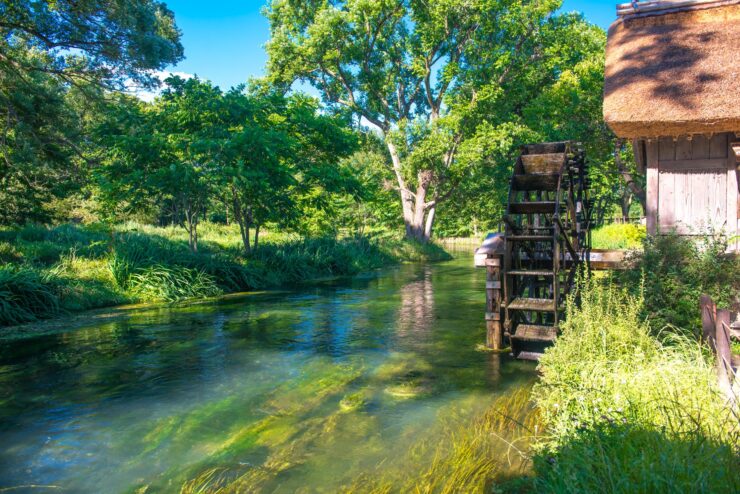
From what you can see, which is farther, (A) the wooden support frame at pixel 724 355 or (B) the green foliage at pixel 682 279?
(B) the green foliage at pixel 682 279

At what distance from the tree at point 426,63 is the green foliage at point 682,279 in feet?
56.7

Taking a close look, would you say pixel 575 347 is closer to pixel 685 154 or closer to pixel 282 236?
pixel 685 154

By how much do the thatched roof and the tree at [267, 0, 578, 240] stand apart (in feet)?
45.9

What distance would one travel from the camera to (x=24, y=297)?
11.0m

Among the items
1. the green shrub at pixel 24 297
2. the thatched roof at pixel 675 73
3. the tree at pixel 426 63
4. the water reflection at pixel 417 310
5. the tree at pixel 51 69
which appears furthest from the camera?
the tree at pixel 426 63

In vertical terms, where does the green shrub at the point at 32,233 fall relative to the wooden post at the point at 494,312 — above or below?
above

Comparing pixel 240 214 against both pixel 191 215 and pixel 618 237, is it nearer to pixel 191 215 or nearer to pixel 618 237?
pixel 191 215

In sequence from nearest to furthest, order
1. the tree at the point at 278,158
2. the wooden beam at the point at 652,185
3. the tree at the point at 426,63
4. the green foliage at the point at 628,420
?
the green foliage at the point at 628,420
the wooden beam at the point at 652,185
the tree at the point at 278,158
the tree at the point at 426,63

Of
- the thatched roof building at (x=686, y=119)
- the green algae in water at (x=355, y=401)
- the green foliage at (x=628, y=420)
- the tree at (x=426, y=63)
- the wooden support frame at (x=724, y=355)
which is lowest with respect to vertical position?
the green algae in water at (x=355, y=401)

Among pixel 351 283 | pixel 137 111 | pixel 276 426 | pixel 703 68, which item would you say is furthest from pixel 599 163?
pixel 276 426

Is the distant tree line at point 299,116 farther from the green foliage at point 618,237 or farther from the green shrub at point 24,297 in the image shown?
the green shrub at point 24,297

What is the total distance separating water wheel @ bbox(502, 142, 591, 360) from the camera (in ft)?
27.5

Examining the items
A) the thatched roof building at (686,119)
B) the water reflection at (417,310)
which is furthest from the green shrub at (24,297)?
the thatched roof building at (686,119)

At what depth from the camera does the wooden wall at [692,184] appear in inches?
353
